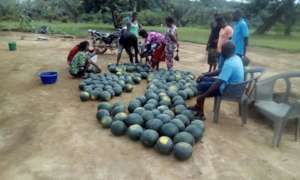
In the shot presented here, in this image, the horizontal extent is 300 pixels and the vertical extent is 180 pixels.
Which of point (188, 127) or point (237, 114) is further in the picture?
point (237, 114)

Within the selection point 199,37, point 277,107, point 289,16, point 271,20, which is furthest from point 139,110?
point 289,16

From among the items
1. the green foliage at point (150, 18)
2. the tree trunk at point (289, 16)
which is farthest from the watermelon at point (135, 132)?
the green foliage at point (150, 18)

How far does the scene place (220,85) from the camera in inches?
185

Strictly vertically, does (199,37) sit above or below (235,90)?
above

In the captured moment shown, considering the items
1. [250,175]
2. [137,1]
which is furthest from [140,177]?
[137,1]

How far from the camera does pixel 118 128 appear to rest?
14.2 ft

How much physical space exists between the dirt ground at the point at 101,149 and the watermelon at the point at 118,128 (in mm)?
89

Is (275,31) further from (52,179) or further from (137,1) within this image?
(52,179)

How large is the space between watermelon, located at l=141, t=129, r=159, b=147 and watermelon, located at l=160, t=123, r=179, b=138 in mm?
108

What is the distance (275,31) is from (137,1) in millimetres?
13072

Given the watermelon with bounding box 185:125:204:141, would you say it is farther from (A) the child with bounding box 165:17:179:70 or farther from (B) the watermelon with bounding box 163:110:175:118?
(A) the child with bounding box 165:17:179:70

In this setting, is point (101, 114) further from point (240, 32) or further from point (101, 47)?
point (101, 47)

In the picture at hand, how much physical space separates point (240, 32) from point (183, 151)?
393 centimetres

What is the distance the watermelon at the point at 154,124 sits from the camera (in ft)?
13.8
